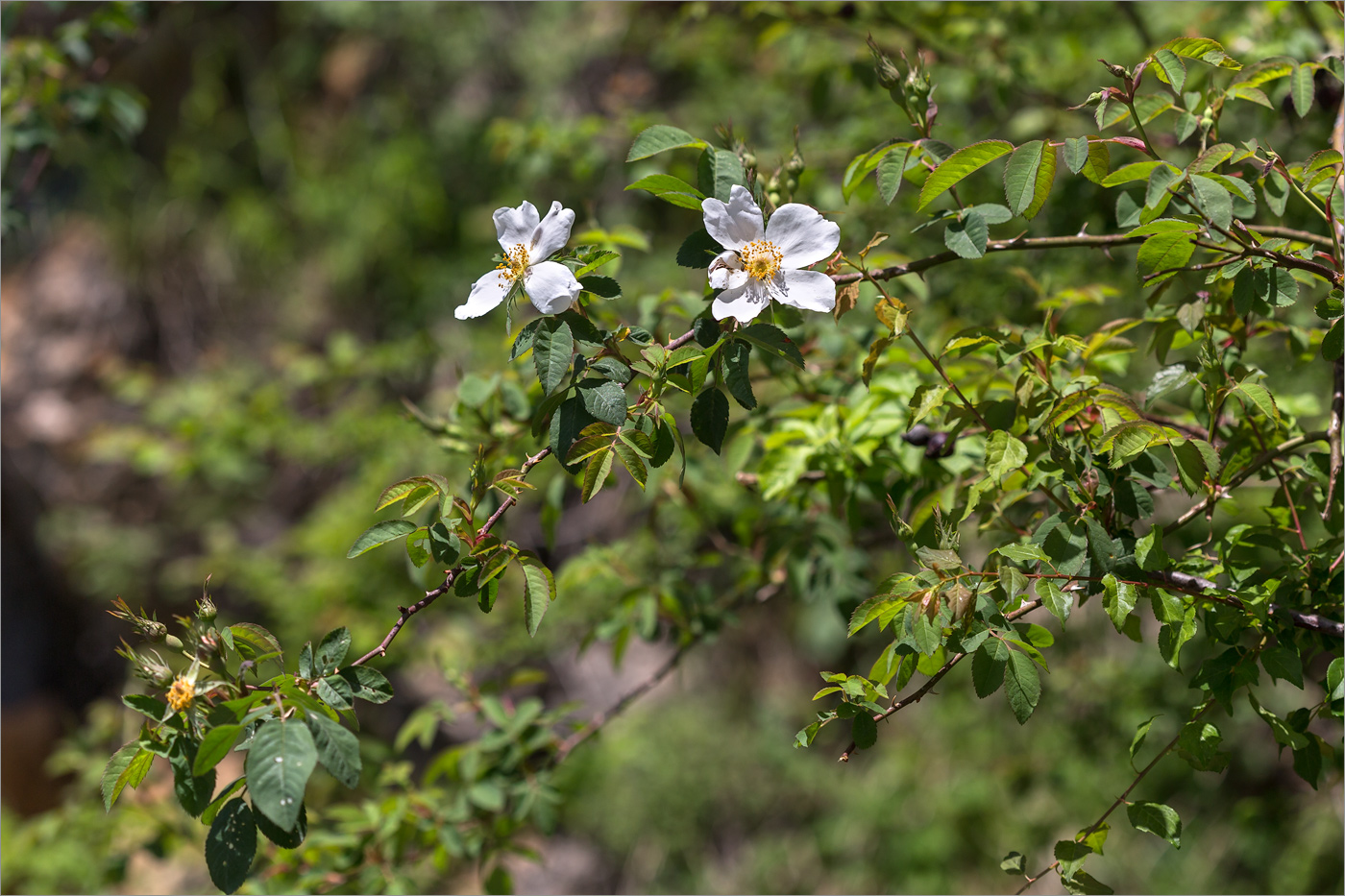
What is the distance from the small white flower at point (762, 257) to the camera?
857 millimetres

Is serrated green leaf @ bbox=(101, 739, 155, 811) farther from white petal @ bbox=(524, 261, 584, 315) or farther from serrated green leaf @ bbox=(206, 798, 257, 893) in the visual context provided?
white petal @ bbox=(524, 261, 584, 315)

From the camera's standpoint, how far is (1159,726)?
8.53 feet

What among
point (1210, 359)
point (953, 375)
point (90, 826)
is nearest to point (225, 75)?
point (90, 826)

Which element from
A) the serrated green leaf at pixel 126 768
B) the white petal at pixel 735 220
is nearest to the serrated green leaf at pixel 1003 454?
the white petal at pixel 735 220

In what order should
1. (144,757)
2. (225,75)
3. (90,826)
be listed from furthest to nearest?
(225,75) → (90,826) → (144,757)

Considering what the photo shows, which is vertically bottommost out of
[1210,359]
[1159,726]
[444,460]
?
[1159,726]

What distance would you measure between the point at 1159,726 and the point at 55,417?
16.0ft

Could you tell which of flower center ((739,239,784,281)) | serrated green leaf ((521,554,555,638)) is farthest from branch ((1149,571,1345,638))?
serrated green leaf ((521,554,555,638))

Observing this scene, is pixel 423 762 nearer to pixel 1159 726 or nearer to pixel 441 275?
pixel 441 275

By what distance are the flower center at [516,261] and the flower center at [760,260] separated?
0.69ft

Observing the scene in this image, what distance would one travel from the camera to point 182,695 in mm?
796

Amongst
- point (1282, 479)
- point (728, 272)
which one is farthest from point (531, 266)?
point (1282, 479)

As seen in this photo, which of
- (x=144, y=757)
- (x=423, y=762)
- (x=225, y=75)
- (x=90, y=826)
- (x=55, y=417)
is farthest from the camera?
(x=225, y=75)

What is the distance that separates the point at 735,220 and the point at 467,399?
575mm
